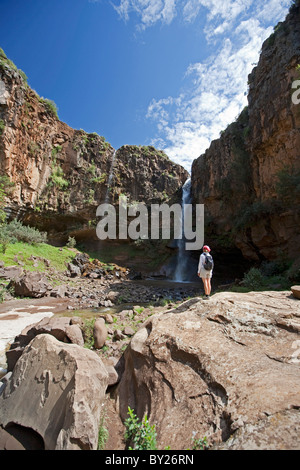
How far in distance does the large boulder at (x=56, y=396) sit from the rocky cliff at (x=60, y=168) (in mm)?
18326

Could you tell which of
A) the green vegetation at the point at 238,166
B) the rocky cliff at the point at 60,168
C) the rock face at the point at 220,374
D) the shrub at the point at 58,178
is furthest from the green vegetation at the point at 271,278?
the shrub at the point at 58,178

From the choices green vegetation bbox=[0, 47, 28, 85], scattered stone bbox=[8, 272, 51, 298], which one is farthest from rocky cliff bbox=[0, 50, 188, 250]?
scattered stone bbox=[8, 272, 51, 298]

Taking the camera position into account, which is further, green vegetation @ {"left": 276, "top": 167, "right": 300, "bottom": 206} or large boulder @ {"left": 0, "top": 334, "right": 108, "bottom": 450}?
green vegetation @ {"left": 276, "top": 167, "right": 300, "bottom": 206}

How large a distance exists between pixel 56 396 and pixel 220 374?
6.94ft

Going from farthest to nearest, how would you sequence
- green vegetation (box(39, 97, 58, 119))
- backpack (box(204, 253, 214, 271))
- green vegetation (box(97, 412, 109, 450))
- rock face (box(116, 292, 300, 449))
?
green vegetation (box(39, 97, 58, 119)) < backpack (box(204, 253, 214, 271)) < green vegetation (box(97, 412, 109, 450)) < rock face (box(116, 292, 300, 449))

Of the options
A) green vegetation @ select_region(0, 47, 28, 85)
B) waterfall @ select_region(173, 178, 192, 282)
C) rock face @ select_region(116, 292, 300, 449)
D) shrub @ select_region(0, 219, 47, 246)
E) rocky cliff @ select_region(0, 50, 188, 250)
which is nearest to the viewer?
rock face @ select_region(116, 292, 300, 449)

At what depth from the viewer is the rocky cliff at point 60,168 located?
661 inches

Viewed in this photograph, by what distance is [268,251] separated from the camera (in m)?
13.8

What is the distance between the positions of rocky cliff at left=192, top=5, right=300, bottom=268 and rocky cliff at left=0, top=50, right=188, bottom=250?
11.1 meters

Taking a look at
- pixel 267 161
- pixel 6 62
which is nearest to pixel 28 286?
pixel 267 161

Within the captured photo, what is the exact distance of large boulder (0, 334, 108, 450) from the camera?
2141mm

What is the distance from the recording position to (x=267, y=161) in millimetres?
13266

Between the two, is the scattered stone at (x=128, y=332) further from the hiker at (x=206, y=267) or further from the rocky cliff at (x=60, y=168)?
the rocky cliff at (x=60, y=168)

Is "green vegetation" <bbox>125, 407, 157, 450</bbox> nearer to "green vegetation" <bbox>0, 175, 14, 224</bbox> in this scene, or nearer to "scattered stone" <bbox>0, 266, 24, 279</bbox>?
"scattered stone" <bbox>0, 266, 24, 279</bbox>
